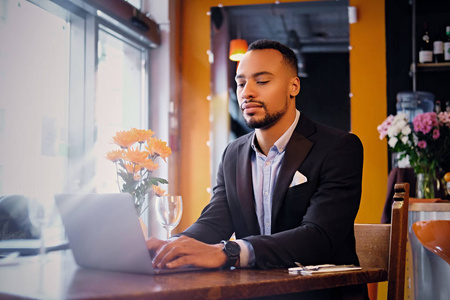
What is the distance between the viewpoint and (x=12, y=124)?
2.75 m

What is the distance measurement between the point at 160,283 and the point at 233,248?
0.91 ft

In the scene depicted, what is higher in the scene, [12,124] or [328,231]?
[12,124]

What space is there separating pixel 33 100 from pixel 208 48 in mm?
2080

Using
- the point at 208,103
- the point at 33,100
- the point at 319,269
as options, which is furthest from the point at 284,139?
the point at 208,103

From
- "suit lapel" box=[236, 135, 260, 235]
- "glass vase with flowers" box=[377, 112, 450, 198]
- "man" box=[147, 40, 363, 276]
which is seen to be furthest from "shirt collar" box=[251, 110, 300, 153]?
"glass vase with flowers" box=[377, 112, 450, 198]

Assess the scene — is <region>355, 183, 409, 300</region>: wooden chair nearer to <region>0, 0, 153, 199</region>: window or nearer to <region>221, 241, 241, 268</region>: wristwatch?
<region>221, 241, 241, 268</region>: wristwatch

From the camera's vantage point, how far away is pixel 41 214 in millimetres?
2051

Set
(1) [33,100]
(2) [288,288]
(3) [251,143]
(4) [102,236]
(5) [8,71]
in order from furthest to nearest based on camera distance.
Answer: (1) [33,100], (5) [8,71], (3) [251,143], (4) [102,236], (2) [288,288]

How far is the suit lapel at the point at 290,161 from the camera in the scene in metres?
1.55

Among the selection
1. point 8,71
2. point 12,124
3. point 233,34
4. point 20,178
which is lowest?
point 20,178

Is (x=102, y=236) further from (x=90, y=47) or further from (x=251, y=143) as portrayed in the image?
(x=90, y=47)

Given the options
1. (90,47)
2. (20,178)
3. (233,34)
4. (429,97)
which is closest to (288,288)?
(20,178)

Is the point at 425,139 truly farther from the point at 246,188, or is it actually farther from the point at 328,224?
the point at 328,224

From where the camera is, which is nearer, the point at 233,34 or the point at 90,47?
the point at 90,47
